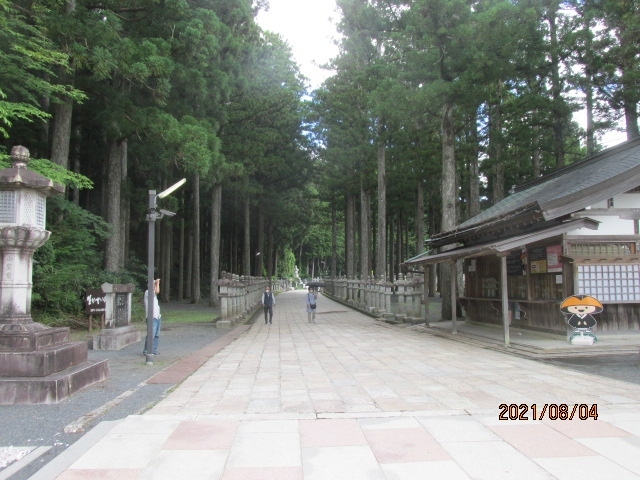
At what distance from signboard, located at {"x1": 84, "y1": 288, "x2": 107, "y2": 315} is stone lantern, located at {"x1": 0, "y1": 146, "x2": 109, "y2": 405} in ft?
20.7

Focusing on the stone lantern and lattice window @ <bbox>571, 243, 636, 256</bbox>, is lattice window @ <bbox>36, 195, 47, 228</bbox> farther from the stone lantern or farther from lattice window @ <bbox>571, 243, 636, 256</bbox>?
lattice window @ <bbox>571, 243, 636, 256</bbox>

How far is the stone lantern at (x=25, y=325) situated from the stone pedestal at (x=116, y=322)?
14.3ft

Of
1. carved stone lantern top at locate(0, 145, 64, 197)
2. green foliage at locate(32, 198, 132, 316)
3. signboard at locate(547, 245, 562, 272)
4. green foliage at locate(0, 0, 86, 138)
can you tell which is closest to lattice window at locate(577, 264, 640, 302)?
signboard at locate(547, 245, 562, 272)

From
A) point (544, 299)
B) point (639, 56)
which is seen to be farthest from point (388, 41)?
point (544, 299)

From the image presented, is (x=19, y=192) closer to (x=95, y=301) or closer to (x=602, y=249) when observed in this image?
(x=95, y=301)

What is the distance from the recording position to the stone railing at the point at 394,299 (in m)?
18.0

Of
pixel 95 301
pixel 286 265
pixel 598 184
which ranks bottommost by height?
pixel 95 301

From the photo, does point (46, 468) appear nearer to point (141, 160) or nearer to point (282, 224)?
point (141, 160)

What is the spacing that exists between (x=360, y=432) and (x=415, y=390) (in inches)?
80.5

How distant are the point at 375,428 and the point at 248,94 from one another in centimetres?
2512

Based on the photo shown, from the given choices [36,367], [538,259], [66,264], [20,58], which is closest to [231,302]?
[66,264]

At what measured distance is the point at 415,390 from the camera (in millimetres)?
6395

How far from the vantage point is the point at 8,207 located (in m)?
6.52
